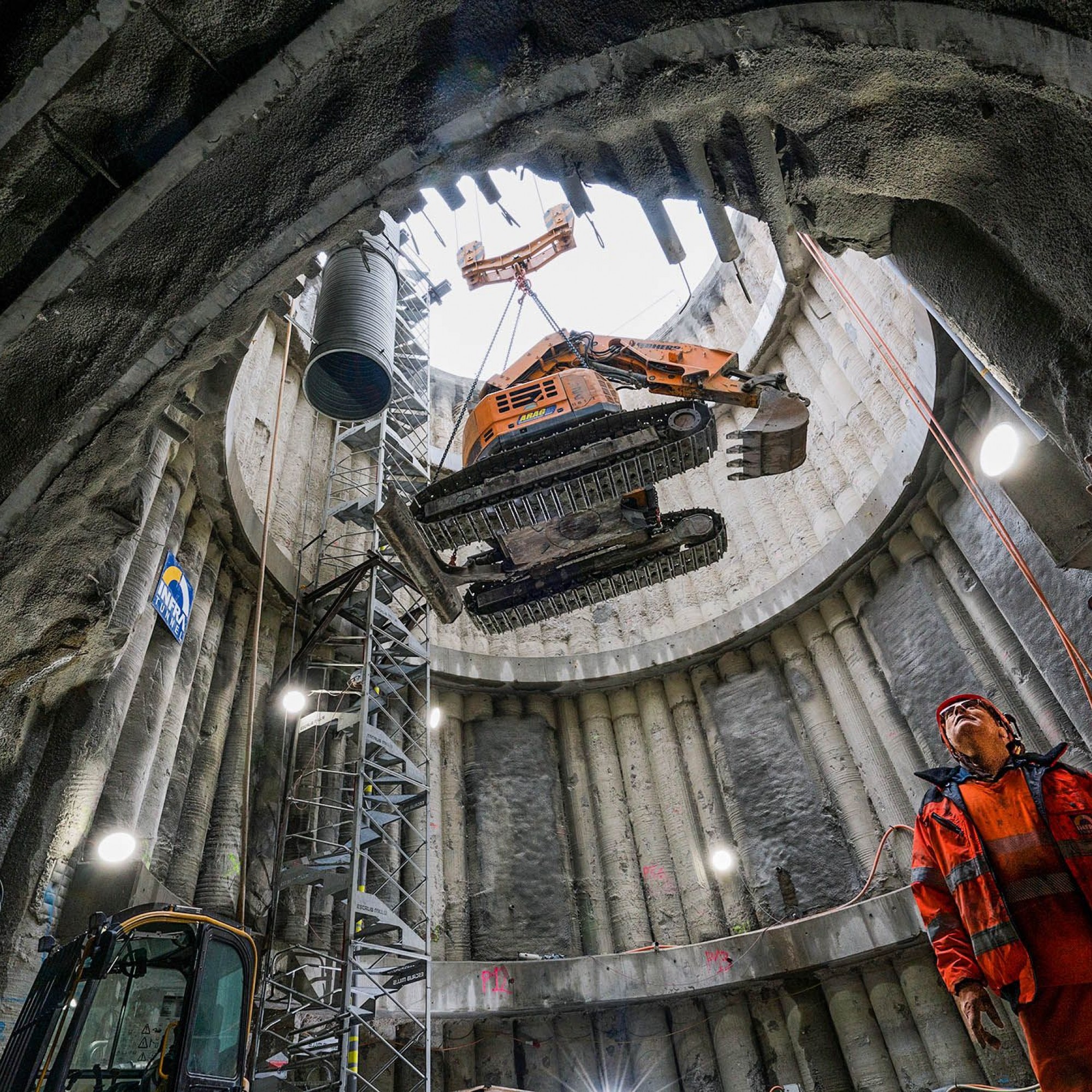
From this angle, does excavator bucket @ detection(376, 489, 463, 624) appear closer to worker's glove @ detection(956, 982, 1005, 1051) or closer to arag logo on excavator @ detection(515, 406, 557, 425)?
arag logo on excavator @ detection(515, 406, 557, 425)

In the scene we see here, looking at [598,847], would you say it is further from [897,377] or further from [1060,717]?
[897,377]

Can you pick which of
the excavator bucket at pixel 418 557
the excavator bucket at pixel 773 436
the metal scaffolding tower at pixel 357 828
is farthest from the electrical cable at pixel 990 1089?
the excavator bucket at pixel 418 557

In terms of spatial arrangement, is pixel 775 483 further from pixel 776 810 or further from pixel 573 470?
pixel 573 470

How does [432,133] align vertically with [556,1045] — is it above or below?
above

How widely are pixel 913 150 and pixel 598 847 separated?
10.0 metres

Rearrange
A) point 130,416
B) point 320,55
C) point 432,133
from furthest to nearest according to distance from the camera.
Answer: point 130,416, point 432,133, point 320,55

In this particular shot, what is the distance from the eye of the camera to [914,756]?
8945 mm

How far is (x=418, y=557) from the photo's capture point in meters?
8.00

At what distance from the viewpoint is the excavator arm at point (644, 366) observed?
8695mm

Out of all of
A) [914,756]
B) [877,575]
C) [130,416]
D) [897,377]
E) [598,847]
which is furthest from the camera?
[598,847]

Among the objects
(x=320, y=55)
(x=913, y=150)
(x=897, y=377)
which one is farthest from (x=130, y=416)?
(x=897, y=377)

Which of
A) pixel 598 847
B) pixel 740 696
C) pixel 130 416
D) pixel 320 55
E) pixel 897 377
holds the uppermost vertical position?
pixel 897 377

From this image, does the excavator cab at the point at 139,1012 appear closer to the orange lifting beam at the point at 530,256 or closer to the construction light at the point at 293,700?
the construction light at the point at 293,700

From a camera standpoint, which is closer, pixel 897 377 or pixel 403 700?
pixel 897 377
